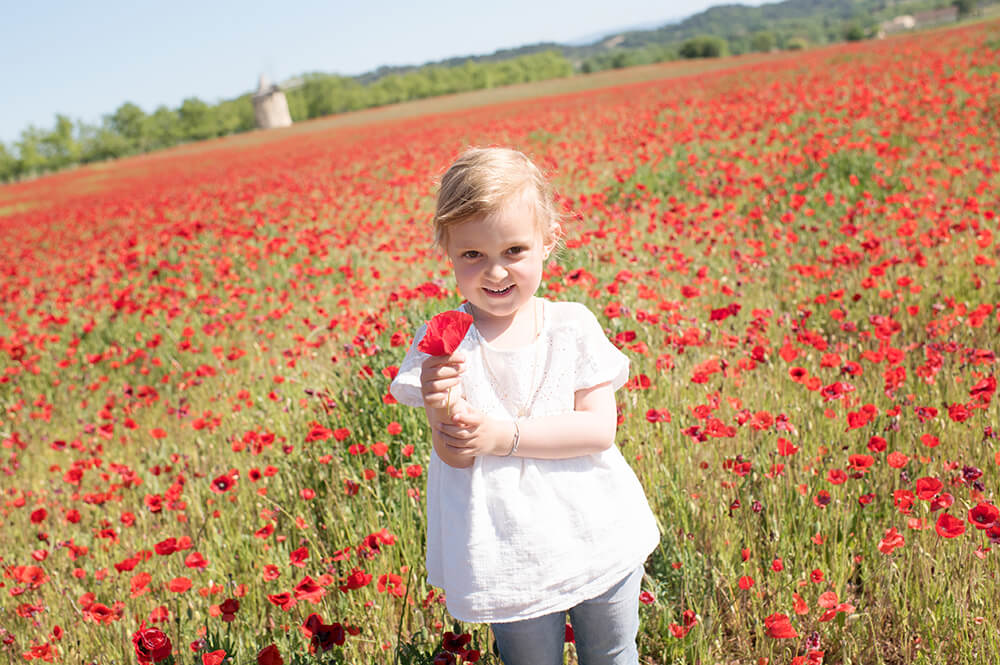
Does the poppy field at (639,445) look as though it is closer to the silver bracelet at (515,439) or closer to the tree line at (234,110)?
the silver bracelet at (515,439)

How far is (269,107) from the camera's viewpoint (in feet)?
200

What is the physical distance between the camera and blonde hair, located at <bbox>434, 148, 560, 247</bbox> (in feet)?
4.59

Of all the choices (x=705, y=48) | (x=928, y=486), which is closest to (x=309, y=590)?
(x=928, y=486)

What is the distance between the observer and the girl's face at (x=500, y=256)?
1436mm

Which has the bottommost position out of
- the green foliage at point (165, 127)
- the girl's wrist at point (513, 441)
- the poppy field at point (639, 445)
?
the poppy field at point (639, 445)

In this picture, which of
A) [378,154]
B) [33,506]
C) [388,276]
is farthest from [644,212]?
[378,154]

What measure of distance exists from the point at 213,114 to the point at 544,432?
296 ft

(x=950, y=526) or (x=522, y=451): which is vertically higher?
(x=522, y=451)

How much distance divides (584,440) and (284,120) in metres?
66.5

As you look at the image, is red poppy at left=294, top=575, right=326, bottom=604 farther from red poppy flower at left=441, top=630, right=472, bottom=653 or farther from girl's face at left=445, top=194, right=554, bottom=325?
girl's face at left=445, top=194, right=554, bottom=325

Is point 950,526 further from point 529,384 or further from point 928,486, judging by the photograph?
point 529,384

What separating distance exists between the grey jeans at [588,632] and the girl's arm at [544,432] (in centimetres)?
36

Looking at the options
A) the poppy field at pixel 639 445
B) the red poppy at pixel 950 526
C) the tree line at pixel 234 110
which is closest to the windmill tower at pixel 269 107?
the tree line at pixel 234 110

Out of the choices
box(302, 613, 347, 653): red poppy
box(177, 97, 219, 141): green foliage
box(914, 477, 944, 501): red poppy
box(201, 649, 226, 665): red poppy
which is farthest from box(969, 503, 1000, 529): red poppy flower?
box(177, 97, 219, 141): green foliage
